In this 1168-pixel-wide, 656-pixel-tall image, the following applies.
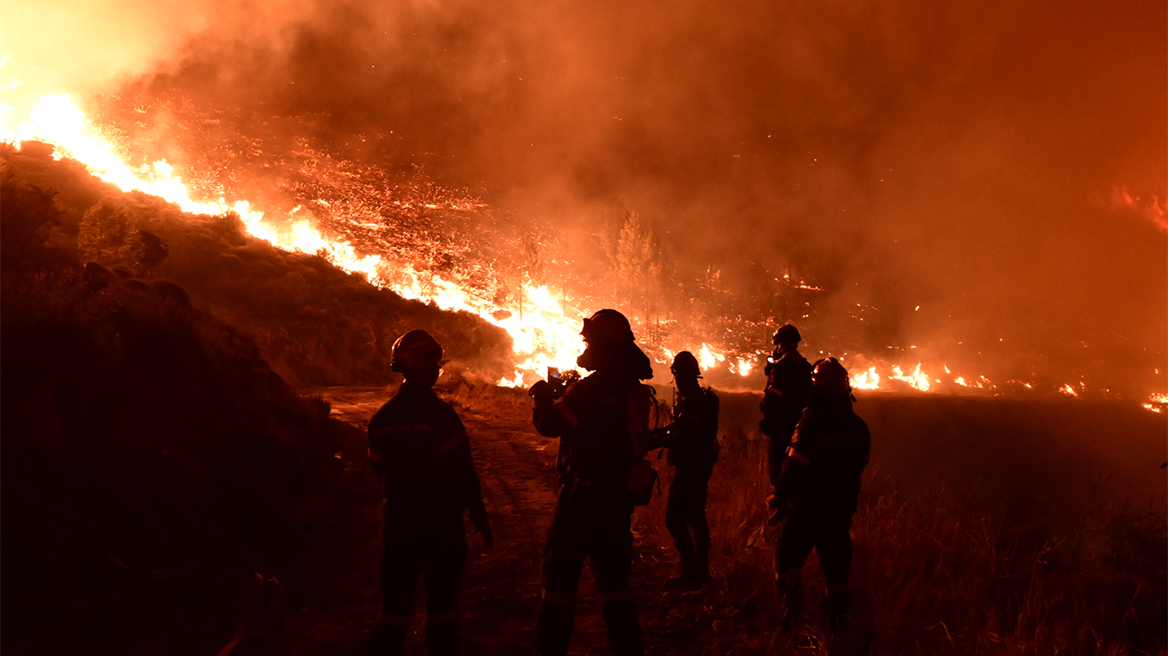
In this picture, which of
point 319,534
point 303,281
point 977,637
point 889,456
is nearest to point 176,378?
point 319,534

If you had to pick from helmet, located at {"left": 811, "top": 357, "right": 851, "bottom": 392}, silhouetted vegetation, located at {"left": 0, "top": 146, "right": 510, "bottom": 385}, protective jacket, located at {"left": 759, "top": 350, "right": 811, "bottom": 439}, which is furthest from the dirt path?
silhouetted vegetation, located at {"left": 0, "top": 146, "right": 510, "bottom": 385}

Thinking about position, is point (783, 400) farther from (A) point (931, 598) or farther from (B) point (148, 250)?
(B) point (148, 250)

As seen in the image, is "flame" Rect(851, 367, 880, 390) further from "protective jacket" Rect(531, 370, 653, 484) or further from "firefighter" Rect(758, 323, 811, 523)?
"protective jacket" Rect(531, 370, 653, 484)

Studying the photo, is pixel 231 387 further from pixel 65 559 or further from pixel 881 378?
pixel 881 378

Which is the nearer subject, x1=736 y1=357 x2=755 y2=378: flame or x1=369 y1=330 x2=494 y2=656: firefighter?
x1=369 y1=330 x2=494 y2=656: firefighter

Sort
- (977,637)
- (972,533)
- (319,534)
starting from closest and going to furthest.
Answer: (977,637)
(972,533)
(319,534)

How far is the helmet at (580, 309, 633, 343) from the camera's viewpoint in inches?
153

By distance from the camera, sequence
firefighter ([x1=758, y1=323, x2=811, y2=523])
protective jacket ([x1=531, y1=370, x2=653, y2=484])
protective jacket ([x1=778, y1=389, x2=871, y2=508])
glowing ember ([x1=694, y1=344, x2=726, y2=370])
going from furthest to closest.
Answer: glowing ember ([x1=694, y1=344, x2=726, y2=370]) → firefighter ([x1=758, y1=323, x2=811, y2=523]) → protective jacket ([x1=778, y1=389, x2=871, y2=508]) → protective jacket ([x1=531, y1=370, x2=653, y2=484])

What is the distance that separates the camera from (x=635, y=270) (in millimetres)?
90500

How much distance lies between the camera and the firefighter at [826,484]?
14.0 feet

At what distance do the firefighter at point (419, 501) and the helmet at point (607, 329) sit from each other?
101cm

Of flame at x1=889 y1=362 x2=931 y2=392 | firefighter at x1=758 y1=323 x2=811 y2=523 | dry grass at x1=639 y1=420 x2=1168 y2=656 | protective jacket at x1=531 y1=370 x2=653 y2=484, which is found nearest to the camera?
protective jacket at x1=531 y1=370 x2=653 y2=484

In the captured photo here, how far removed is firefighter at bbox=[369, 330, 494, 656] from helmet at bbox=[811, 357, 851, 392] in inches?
105

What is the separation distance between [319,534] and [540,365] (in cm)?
3958
